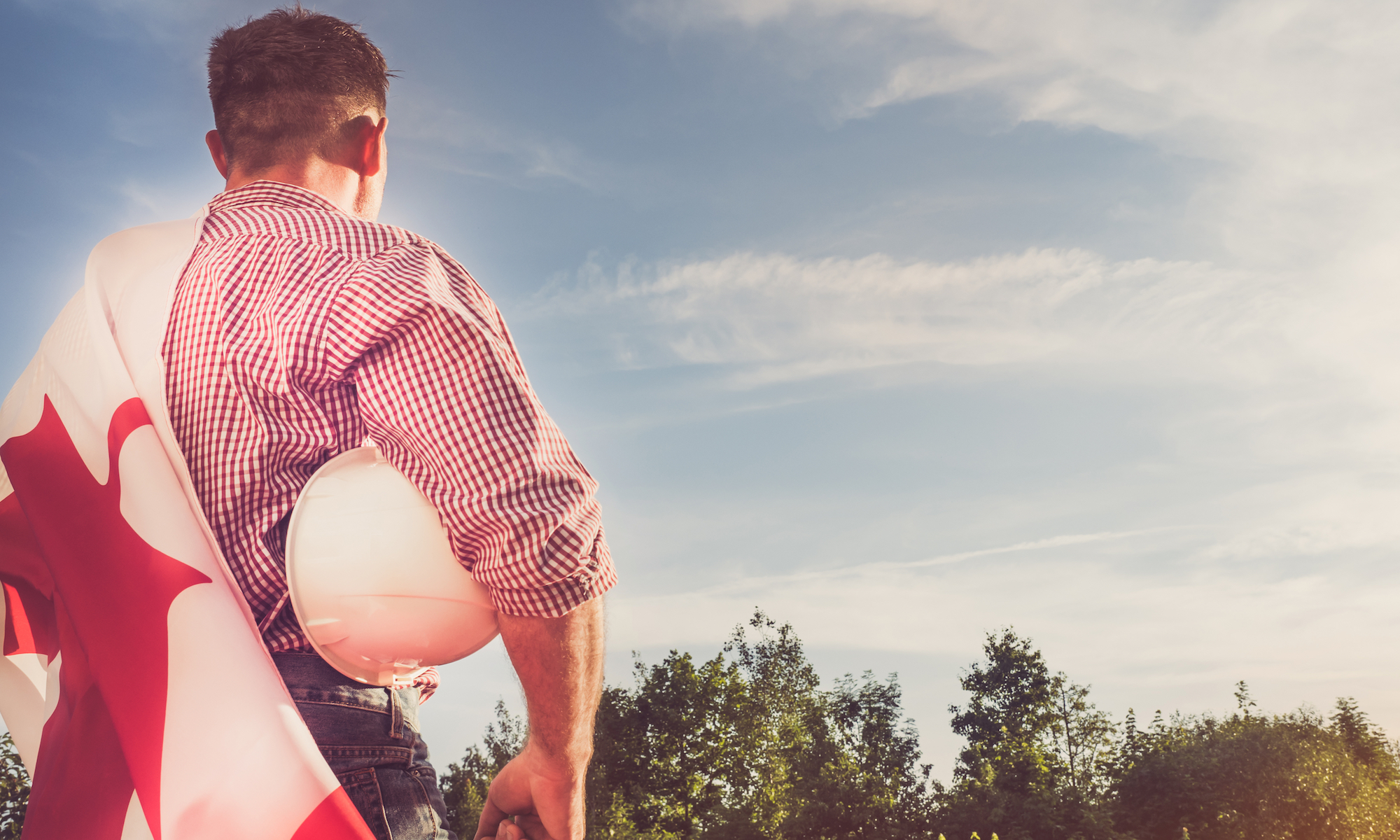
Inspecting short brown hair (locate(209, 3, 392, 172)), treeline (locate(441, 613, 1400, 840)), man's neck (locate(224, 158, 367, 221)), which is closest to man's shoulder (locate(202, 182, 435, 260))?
man's neck (locate(224, 158, 367, 221))

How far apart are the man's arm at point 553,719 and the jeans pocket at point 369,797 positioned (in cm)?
28

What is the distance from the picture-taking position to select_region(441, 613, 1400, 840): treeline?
4447 centimetres

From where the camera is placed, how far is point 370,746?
159 centimetres

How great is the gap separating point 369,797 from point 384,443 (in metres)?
0.62

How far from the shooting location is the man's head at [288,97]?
2.02 m

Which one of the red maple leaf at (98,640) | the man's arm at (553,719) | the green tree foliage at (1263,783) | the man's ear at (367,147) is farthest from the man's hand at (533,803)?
the green tree foliage at (1263,783)

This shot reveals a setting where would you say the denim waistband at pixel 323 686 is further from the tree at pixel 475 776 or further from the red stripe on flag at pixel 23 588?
the tree at pixel 475 776

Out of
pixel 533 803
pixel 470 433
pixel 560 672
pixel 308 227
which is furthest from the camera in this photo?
pixel 533 803

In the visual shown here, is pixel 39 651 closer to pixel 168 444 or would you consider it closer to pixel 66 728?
pixel 66 728

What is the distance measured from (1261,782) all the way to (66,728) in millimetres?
A: 55575

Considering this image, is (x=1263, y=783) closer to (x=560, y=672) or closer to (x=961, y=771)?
(x=961, y=771)

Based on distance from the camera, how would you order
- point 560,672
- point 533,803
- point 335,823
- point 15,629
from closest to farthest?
point 335,823 → point 560,672 → point 533,803 → point 15,629

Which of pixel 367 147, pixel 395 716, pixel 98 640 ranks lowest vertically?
pixel 395 716

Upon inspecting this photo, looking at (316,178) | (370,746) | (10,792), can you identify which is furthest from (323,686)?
(10,792)
